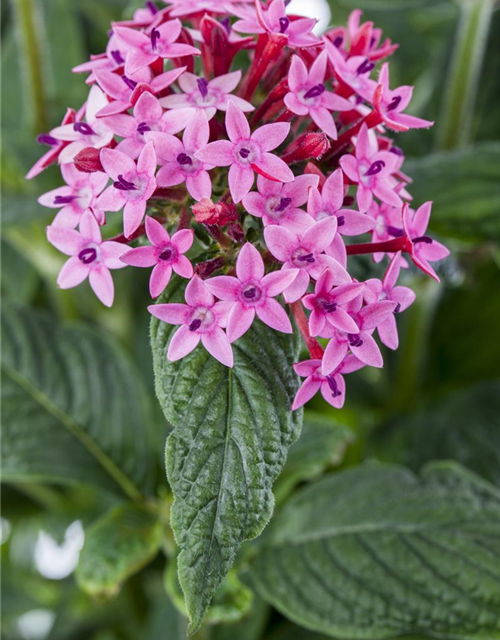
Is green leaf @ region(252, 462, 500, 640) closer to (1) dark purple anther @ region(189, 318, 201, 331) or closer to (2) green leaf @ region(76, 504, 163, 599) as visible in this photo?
(2) green leaf @ region(76, 504, 163, 599)

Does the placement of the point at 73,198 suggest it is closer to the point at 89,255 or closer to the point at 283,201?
the point at 89,255

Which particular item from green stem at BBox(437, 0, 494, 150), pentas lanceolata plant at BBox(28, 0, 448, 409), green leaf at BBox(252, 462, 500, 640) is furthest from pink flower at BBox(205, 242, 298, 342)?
green stem at BBox(437, 0, 494, 150)

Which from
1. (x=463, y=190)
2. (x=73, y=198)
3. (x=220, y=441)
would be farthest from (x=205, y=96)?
(x=463, y=190)

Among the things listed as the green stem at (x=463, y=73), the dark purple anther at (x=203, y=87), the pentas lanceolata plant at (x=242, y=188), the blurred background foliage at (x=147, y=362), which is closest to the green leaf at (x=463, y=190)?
the blurred background foliage at (x=147, y=362)

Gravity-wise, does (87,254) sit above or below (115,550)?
above

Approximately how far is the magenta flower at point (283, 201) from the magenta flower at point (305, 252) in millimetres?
12

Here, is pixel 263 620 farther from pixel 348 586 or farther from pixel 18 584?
pixel 18 584

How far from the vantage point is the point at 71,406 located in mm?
785

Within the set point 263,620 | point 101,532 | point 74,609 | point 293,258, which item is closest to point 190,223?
point 293,258

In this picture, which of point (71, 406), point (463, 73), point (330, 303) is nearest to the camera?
point (330, 303)

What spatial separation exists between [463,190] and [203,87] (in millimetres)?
399

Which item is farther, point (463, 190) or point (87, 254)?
point (463, 190)

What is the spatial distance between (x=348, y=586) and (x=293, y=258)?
35 cm

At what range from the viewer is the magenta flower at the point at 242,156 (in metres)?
0.45
